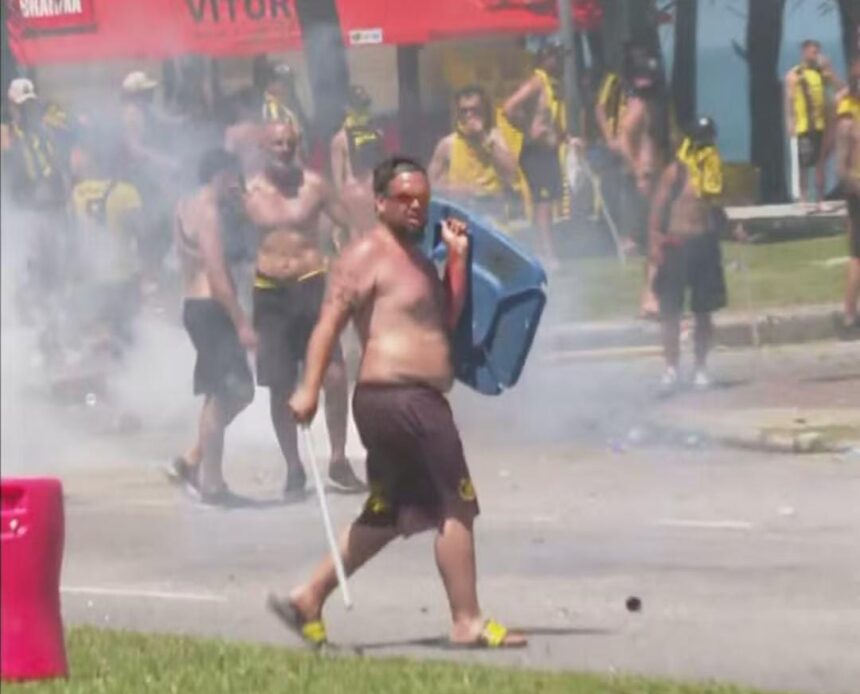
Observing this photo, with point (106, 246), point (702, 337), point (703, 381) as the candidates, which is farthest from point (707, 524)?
point (106, 246)

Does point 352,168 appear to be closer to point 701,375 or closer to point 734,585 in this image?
point 701,375

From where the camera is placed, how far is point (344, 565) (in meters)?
10.4

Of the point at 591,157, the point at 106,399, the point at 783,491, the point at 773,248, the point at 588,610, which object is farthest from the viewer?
the point at 106,399

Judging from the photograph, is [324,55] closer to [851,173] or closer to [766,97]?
[766,97]

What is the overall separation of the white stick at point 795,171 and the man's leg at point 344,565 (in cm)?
644

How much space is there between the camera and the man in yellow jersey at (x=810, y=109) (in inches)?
635

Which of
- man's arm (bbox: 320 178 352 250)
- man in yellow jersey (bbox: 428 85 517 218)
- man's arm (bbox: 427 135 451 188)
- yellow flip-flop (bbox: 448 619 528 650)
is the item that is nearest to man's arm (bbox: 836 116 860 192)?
man in yellow jersey (bbox: 428 85 517 218)

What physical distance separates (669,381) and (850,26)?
234 centimetres

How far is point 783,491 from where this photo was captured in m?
14.1

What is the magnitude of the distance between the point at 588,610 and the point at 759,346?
6030 millimetres

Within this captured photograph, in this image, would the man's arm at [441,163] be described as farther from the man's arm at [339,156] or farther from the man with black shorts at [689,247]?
the man with black shorts at [689,247]

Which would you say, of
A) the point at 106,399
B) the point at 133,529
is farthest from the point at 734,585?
the point at 106,399

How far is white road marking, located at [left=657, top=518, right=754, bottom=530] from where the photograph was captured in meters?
13.1

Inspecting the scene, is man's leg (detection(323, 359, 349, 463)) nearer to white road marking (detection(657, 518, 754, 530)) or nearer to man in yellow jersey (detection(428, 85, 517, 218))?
white road marking (detection(657, 518, 754, 530))
